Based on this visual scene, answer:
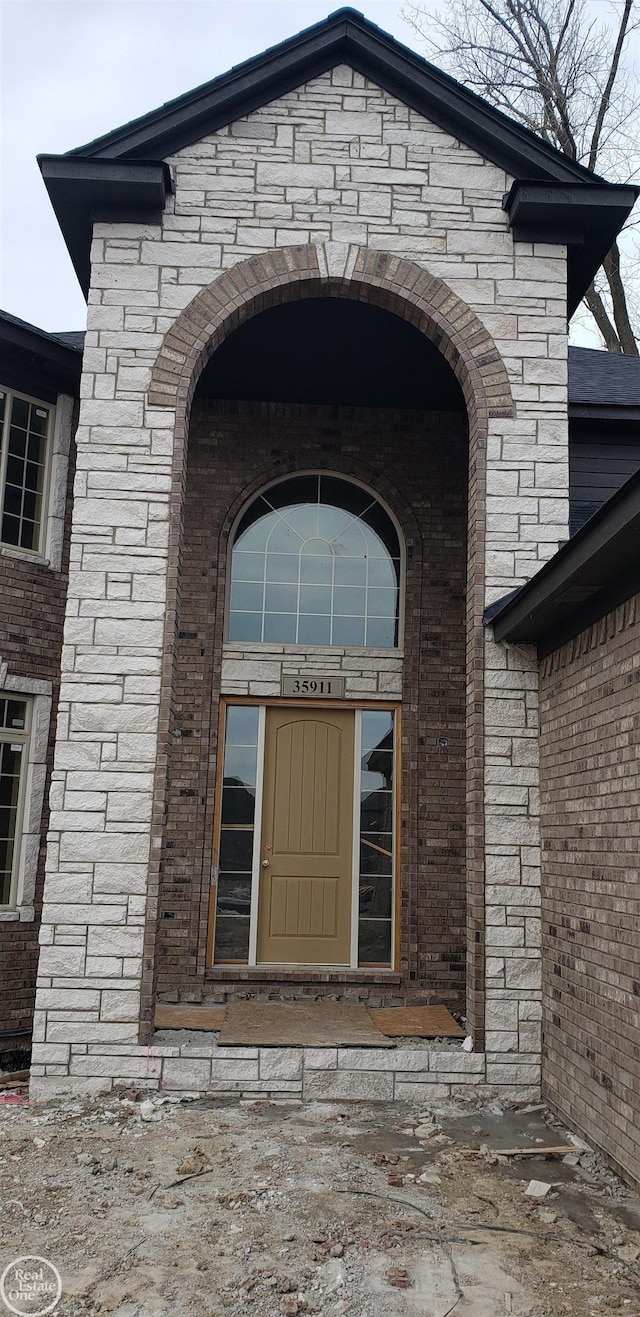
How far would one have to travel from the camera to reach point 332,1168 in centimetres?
462

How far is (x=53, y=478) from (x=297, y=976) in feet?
14.6

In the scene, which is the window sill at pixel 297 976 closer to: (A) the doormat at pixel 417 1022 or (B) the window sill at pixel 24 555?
(A) the doormat at pixel 417 1022

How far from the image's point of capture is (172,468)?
6.45 m

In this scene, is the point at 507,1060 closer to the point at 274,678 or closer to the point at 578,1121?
the point at 578,1121

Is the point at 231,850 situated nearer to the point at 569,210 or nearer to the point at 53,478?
the point at 53,478

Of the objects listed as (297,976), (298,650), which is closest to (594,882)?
(297,976)

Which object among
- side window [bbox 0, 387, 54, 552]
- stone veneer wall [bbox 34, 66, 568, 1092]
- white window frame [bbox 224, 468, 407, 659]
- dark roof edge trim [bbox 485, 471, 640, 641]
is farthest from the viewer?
white window frame [bbox 224, 468, 407, 659]

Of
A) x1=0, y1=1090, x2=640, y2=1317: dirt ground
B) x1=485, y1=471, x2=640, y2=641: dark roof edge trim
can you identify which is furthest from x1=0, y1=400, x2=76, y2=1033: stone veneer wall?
x1=485, y1=471, x2=640, y2=641: dark roof edge trim

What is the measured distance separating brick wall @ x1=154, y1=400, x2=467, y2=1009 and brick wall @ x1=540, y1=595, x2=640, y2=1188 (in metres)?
2.11

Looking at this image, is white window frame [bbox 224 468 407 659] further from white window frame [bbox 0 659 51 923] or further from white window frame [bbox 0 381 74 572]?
white window frame [bbox 0 659 51 923]

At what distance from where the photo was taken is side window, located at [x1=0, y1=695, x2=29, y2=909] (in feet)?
24.8

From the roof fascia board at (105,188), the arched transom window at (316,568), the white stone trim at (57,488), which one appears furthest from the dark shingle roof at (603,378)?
the white stone trim at (57,488)

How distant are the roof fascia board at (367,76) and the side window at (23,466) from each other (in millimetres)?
2211

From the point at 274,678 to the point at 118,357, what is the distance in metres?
2.91
